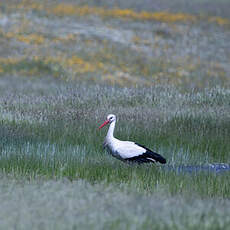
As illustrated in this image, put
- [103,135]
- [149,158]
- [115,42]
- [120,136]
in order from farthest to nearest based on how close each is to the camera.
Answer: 1. [115,42]
2. [120,136]
3. [103,135]
4. [149,158]

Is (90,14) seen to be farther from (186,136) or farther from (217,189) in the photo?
(217,189)

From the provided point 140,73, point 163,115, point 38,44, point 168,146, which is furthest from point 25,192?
point 38,44

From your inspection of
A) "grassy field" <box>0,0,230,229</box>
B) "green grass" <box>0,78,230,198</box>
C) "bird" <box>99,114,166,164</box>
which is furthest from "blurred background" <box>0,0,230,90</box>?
"bird" <box>99,114,166,164</box>

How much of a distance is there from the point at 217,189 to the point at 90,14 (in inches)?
1081

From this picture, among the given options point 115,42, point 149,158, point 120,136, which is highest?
point 149,158

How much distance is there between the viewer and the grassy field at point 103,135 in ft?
19.8

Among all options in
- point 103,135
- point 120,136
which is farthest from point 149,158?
point 120,136

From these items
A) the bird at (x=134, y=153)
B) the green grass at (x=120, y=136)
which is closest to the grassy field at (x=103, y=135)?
the green grass at (x=120, y=136)

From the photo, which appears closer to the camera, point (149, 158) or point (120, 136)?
point (149, 158)

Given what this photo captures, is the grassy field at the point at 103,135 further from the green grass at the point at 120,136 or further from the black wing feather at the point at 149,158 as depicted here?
the black wing feather at the point at 149,158

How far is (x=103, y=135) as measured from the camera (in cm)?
1130

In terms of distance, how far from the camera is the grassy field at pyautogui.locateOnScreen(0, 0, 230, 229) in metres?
6.02

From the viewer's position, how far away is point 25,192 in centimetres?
680

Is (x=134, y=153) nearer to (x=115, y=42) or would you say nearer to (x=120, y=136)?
(x=120, y=136)
